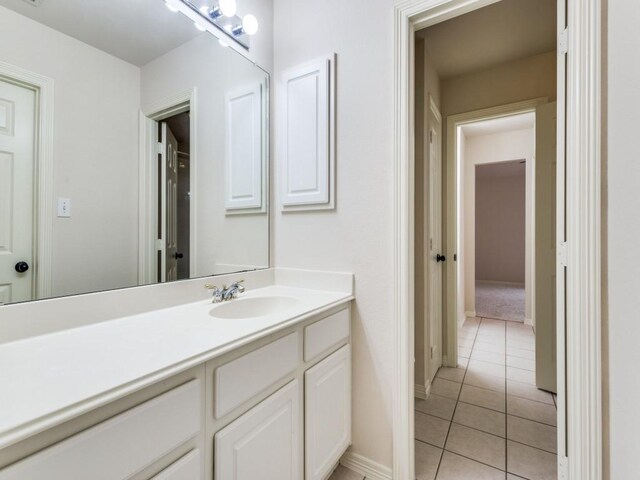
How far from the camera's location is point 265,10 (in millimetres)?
1716

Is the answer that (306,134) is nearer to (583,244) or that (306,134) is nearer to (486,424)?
(583,244)

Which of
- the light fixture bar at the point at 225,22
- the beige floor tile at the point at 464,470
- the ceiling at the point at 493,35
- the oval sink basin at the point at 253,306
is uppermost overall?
the ceiling at the point at 493,35

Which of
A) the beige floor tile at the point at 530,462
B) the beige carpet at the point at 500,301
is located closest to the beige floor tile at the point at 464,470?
the beige floor tile at the point at 530,462

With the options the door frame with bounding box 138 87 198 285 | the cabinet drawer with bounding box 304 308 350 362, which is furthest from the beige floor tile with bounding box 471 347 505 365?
the door frame with bounding box 138 87 198 285

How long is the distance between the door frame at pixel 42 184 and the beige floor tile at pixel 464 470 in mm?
1847

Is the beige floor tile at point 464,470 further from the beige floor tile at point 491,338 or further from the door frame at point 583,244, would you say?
the beige floor tile at point 491,338

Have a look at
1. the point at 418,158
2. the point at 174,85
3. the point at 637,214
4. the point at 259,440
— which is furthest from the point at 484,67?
the point at 259,440

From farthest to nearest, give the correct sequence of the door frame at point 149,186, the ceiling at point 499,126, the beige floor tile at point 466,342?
1. the ceiling at point 499,126
2. the beige floor tile at point 466,342
3. the door frame at point 149,186

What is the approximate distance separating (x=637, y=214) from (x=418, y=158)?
1433mm

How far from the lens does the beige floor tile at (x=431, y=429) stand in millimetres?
1683

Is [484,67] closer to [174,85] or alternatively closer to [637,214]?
[637,214]

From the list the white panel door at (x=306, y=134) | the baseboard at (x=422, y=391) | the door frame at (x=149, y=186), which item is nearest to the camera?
the door frame at (x=149, y=186)

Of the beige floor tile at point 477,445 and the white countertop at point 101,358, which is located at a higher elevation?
the white countertop at point 101,358

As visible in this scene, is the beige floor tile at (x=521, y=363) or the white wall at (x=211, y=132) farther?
the beige floor tile at (x=521, y=363)
